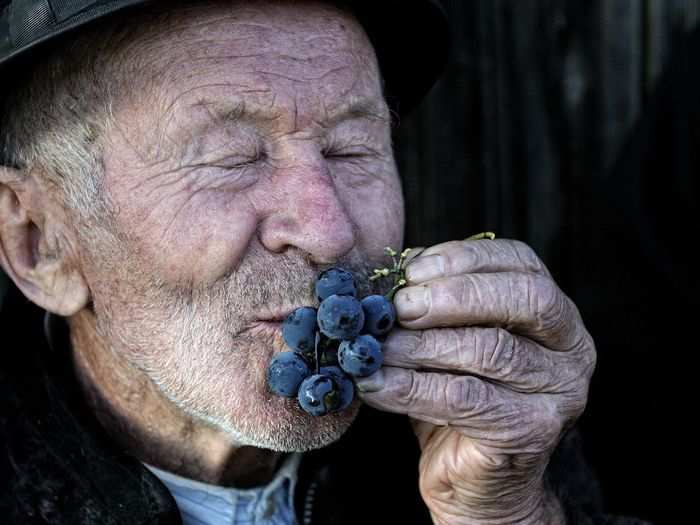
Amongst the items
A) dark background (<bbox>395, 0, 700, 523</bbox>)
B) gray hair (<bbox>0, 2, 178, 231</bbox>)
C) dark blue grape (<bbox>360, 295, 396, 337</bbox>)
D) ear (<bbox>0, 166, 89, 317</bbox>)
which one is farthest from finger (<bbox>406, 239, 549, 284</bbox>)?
dark background (<bbox>395, 0, 700, 523</bbox>)

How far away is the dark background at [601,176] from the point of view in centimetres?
379

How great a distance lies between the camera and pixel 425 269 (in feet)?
6.59

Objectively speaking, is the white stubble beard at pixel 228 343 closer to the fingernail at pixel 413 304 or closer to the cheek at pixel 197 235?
the cheek at pixel 197 235

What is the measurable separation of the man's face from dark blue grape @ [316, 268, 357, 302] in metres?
0.13

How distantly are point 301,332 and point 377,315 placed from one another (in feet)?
0.53

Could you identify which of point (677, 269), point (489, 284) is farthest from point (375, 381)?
point (677, 269)

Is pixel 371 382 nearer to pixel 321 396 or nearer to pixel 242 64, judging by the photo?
pixel 321 396

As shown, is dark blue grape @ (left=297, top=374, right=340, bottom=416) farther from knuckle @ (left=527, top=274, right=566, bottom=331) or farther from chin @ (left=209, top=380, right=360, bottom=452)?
knuckle @ (left=527, top=274, right=566, bottom=331)

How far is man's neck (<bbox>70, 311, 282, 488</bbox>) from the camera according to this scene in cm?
249

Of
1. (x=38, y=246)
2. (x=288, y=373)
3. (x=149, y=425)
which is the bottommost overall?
(x=149, y=425)

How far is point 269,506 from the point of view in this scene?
261cm

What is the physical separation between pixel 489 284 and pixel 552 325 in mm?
211

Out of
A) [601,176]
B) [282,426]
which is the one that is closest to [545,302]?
[282,426]

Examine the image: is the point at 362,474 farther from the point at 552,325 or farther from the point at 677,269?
the point at 677,269
